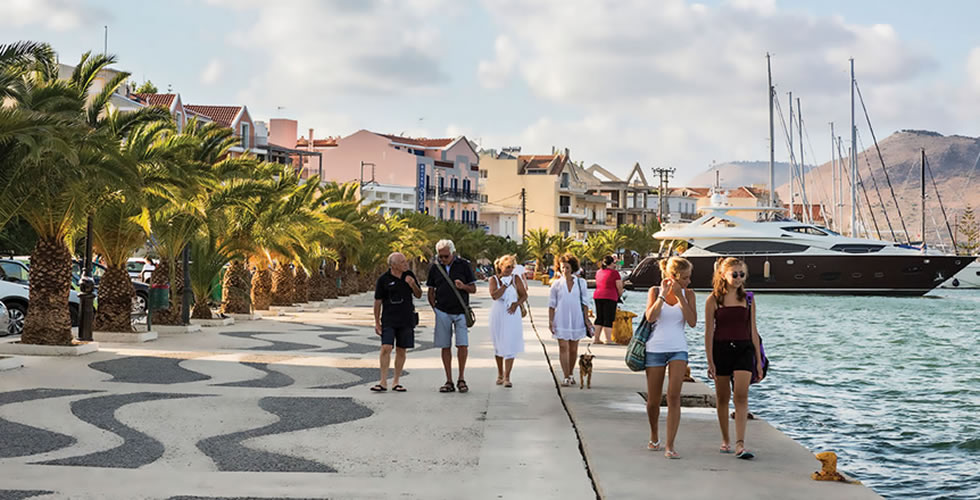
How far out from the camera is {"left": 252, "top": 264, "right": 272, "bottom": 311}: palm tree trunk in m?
33.8

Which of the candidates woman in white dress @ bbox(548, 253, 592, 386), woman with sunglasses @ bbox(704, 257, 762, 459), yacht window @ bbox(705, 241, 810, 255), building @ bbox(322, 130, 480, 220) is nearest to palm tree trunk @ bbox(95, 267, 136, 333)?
woman in white dress @ bbox(548, 253, 592, 386)

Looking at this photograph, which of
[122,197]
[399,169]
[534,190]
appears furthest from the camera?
[534,190]

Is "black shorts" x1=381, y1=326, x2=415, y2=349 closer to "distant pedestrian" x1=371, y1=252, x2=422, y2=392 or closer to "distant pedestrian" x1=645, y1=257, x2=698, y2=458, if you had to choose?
"distant pedestrian" x1=371, y1=252, x2=422, y2=392

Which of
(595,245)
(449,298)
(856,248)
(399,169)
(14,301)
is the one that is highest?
(399,169)

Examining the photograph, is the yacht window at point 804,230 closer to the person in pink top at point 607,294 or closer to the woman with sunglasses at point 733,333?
the person in pink top at point 607,294

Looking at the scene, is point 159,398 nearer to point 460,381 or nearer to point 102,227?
point 460,381

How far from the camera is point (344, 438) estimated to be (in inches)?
424

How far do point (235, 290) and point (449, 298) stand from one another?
1679 centimetres

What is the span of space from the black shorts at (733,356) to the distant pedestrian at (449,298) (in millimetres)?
4864

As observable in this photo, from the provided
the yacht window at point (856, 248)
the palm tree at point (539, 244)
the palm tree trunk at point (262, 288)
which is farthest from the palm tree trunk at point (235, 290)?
the palm tree at point (539, 244)

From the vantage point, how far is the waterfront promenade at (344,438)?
8.49 m

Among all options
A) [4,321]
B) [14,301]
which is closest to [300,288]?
[14,301]

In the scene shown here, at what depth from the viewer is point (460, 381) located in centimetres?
1453

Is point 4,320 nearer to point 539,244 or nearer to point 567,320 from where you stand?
point 567,320
